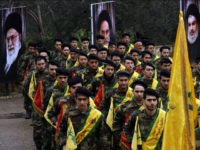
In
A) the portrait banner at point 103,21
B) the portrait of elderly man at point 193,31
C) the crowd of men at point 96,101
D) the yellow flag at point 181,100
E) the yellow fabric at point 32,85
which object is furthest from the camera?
the portrait banner at point 103,21

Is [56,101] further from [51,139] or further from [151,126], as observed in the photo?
[151,126]

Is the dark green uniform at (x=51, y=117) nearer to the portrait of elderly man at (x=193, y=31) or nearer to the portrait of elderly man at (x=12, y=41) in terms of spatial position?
the portrait of elderly man at (x=12, y=41)

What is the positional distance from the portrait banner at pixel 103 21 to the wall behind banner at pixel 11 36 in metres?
2.08

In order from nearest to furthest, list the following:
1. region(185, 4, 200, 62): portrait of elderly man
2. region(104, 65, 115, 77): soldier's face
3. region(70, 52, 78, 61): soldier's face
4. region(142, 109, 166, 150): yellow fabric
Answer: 1. region(142, 109, 166, 150): yellow fabric
2. region(104, 65, 115, 77): soldier's face
3. region(70, 52, 78, 61): soldier's face
4. region(185, 4, 200, 62): portrait of elderly man

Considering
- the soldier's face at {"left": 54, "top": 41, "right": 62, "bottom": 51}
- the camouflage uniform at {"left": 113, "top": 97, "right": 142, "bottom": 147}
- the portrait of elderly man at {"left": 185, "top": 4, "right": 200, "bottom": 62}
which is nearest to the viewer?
the camouflage uniform at {"left": 113, "top": 97, "right": 142, "bottom": 147}

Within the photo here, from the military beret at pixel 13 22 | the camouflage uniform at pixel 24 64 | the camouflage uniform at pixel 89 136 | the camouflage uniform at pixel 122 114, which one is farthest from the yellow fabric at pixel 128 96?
the military beret at pixel 13 22

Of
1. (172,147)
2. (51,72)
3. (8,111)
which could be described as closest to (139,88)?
(172,147)

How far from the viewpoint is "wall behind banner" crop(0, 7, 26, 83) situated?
15.7m

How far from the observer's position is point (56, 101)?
30.4 ft

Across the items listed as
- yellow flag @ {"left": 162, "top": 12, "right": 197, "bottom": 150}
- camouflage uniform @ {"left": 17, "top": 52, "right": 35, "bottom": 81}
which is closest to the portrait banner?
camouflage uniform @ {"left": 17, "top": 52, "right": 35, "bottom": 81}

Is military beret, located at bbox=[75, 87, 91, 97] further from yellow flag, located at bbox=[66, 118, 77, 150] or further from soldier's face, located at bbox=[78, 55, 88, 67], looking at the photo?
soldier's face, located at bbox=[78, 55, 88, 67]

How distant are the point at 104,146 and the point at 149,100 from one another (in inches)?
35.7

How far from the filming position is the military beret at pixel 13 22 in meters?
15.7

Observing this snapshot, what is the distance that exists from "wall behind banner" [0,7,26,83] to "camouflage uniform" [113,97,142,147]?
7343mm
